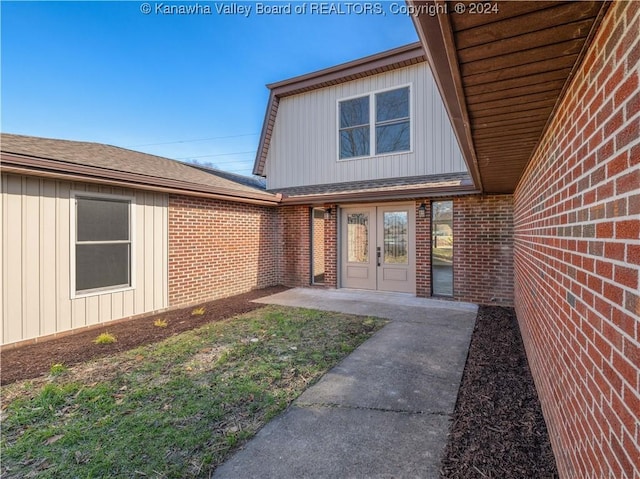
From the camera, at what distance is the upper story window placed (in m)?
8.34

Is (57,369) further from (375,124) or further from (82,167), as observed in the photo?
(375,124)

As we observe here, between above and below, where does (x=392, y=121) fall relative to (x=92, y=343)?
above

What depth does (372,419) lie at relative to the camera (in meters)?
2.75

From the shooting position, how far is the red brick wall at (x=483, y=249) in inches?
277

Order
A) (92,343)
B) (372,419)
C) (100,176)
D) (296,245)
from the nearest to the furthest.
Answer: (372,419) < (92,343) < (100,176) < (296,245)

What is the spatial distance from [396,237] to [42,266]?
7.20 m

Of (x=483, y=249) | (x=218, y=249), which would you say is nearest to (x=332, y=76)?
(x=218, y=249)

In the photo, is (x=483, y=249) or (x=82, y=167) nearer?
(x=82, y=167)

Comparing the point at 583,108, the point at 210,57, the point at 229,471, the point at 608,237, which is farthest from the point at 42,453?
the point at 210,57

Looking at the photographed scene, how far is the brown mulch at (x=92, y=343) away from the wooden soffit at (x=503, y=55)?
507cm

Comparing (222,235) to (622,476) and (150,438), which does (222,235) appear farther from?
(622,476)

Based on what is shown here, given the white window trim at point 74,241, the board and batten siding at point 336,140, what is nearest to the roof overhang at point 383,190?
the board and batten siding at point 336,140

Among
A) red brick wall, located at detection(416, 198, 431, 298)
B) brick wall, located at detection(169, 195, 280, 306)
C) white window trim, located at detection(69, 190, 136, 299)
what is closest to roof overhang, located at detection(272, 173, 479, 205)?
red brick wall, located at detection(416, 198, 431, 298)

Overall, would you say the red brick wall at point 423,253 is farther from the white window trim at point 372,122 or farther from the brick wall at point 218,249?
the brick wall at point 218,249
